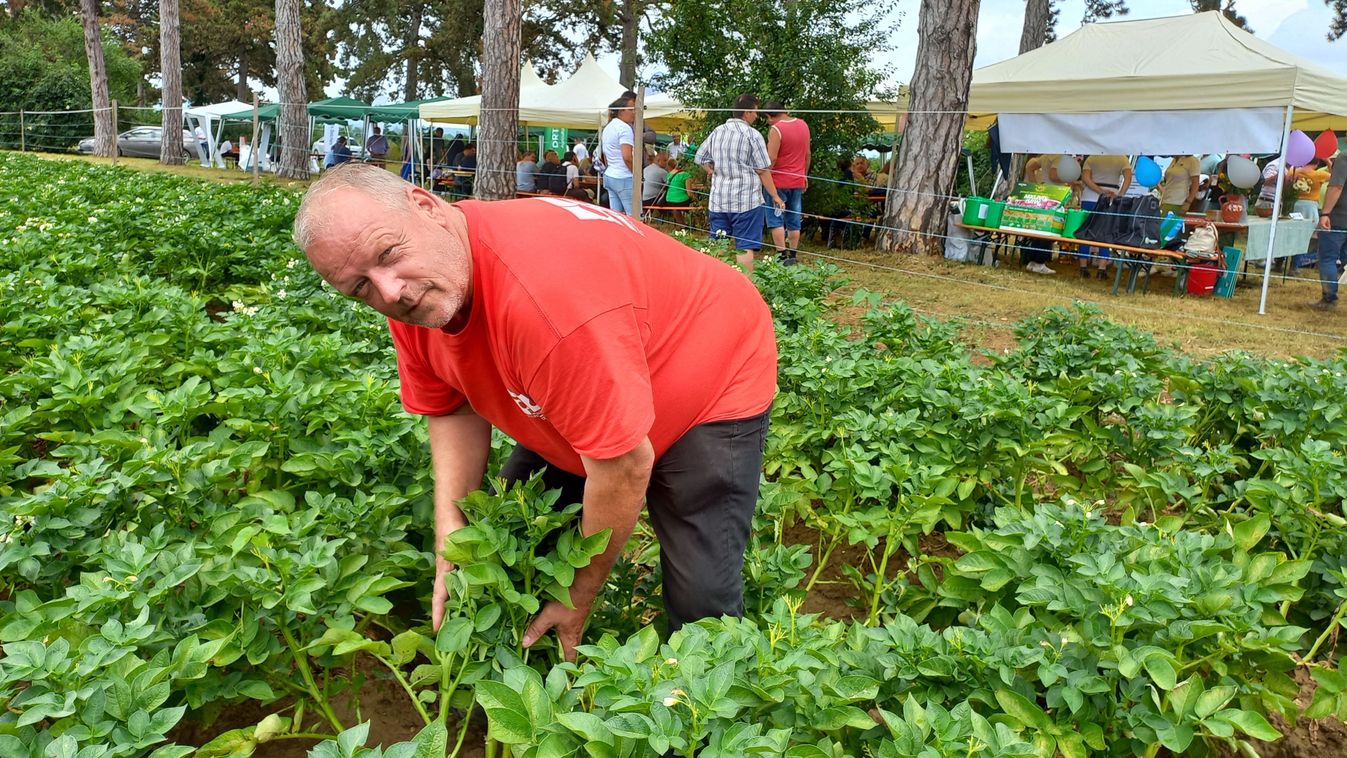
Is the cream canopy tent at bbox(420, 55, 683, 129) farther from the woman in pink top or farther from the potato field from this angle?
the potato field

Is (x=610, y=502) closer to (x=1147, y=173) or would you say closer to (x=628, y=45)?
(x=1147, y=173)

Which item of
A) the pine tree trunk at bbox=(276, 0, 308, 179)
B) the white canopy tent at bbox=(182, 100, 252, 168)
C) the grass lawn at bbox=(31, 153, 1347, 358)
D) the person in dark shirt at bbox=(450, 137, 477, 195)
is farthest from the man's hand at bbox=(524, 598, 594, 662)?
the white canopy tent at bbox=(182, 100, 252, 168)

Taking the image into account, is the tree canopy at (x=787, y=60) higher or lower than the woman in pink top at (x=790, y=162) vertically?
higher

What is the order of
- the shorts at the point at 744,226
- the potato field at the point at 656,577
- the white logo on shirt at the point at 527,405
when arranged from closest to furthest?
the potato field at the point at 656,577
the white logo on shirt at the point at 527,405
the shorts at the point at 744,226

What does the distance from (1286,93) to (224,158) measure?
2782 centimetres

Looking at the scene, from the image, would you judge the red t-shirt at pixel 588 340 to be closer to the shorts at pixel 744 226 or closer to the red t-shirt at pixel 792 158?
the shorts at pixel 744 226

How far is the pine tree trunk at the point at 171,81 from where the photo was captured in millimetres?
23078

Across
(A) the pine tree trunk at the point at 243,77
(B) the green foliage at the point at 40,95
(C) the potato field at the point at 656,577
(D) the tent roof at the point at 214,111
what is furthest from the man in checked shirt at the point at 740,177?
(A) the pine tree trunk at the point at 243,77

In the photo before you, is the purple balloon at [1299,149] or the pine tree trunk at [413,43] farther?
the pine tree trunk at [413,43]

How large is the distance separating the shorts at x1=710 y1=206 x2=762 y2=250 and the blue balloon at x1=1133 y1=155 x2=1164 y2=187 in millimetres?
6741

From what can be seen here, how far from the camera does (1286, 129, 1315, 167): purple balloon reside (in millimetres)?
11930

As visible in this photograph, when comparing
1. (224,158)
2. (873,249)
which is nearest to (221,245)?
(873,249)

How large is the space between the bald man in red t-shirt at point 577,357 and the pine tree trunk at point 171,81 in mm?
24353

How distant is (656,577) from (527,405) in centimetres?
83
